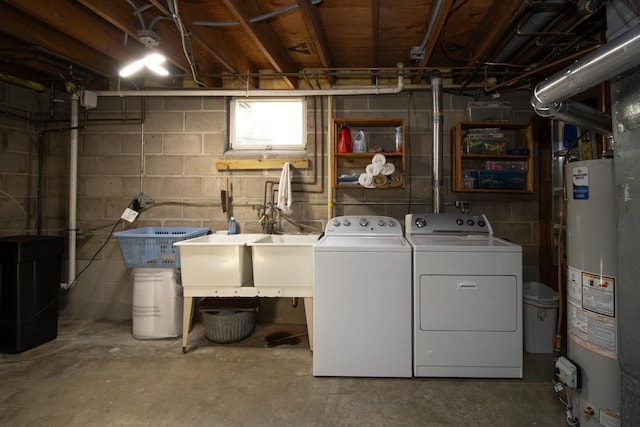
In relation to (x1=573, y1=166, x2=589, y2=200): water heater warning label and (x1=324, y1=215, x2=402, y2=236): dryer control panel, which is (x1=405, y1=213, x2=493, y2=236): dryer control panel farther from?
(x1=573, y1=166, x2=589, y2=200): water heater warning label

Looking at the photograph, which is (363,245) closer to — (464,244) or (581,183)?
(464,244)

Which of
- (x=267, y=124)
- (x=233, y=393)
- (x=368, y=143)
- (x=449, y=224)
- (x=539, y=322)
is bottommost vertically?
A: (x=233, y=393)

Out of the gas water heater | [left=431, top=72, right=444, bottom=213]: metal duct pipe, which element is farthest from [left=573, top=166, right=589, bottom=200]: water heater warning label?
[left=431, top=72, right=444, bottom=213]: metal duct pipe

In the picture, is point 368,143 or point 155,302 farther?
point 368,143

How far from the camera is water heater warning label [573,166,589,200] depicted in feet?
4.48

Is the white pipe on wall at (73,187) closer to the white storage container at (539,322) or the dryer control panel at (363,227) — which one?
the dryer control panel at (363,227)

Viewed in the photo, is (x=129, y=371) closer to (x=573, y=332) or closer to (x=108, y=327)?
(x=108, y=327)

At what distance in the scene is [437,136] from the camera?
2.54 meters

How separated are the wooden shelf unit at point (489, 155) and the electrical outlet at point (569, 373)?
52.2 inches

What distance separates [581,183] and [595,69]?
483mm

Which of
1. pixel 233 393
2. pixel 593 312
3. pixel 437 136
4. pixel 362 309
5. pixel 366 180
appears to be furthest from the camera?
pixel 437 136

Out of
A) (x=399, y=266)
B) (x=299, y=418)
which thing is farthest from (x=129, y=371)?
(x=399, y=266)

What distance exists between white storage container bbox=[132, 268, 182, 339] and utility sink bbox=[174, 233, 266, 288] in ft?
1.08

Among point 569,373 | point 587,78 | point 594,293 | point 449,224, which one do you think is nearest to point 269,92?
point 449,224
